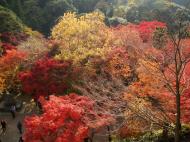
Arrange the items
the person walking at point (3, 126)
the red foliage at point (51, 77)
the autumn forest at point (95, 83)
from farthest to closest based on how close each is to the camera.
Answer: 1. the red foliage at point (51, 77)
2. the person walking at point (3, 126)
3. the autumn forest at point (95, 83)

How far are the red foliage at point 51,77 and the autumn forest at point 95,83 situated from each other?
0.25 feet

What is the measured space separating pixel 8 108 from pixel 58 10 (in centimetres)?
2285

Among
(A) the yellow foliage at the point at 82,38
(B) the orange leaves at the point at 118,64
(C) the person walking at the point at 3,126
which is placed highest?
(A) the yellow foliage at the point at 82,38

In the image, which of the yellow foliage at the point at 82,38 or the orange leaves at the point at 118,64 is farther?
the yellow foliage at the point at 82,38

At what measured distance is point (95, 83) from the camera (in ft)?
83.5

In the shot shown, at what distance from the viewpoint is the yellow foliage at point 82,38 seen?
29625mm

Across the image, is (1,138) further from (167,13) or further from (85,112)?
(167,13)

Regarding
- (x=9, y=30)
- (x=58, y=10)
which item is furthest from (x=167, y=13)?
(x=9, y=30)

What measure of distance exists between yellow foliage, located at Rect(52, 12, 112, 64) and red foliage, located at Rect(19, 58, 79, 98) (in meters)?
0.88

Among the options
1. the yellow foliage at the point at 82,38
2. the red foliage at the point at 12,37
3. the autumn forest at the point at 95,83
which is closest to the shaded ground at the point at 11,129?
the autumn forest at the point at 95,83

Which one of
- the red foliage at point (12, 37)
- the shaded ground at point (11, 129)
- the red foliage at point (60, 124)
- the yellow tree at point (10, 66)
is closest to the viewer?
the red foliage at point (60, 124)

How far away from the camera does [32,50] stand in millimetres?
33531

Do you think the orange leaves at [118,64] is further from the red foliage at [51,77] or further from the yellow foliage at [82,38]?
the red foliage at [51,77]

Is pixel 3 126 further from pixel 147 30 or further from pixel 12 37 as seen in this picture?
pixel 147 30
